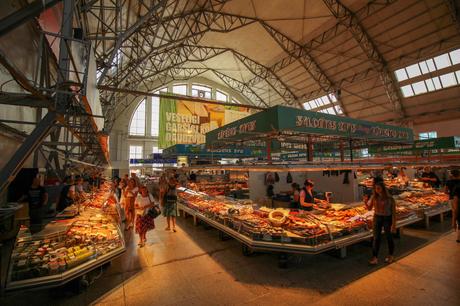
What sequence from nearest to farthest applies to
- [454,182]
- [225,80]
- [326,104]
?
[454,182]
[326,104]
[225,80]

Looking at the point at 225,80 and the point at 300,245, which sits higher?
the point at 225,80

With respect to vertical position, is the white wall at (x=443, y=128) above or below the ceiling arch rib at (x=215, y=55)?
below

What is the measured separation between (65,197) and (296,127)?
6.50 metres

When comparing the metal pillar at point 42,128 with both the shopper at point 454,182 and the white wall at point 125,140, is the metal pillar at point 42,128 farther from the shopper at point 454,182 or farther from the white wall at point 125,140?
the white wall at point 125,140

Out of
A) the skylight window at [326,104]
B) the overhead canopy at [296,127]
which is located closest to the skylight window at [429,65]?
the skylight window at [326,104]

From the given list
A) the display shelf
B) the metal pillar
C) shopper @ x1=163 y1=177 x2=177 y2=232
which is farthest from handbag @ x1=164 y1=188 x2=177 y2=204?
the metal pillar

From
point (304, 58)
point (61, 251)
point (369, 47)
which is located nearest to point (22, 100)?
point (61, 251)

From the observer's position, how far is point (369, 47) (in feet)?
50.5

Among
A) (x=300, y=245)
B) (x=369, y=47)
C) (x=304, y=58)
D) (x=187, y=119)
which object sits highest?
(x=304, y=58)

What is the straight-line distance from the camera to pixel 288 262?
4160mm

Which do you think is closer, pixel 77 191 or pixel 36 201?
pixel 36 201

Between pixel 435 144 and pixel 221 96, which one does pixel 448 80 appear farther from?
pixel 221 96

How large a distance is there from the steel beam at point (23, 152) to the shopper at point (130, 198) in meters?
4.02

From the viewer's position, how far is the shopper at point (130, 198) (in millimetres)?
A: 6596
